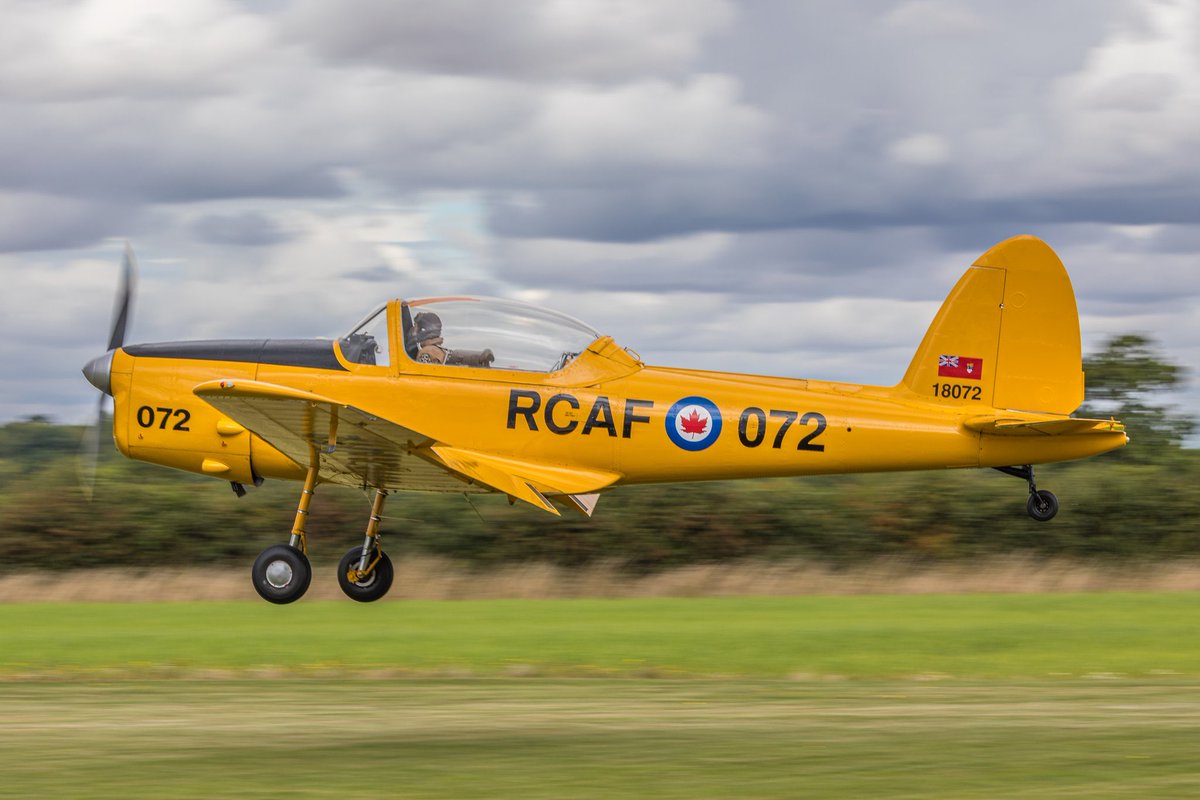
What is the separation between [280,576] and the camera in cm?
1248

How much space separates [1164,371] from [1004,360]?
55.7 feet

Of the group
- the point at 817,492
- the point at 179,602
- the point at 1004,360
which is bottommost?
the point at 179,602

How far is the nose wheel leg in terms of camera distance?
13.1 meters

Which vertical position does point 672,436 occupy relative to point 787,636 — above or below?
above

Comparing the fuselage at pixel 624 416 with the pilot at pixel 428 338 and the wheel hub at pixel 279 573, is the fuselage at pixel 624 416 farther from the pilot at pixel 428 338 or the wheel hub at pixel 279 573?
the wheel hub at pixel 279 573

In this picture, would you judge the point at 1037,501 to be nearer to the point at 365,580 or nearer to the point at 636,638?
the point at 636,638

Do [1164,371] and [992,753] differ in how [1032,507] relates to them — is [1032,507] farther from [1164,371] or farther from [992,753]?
[1164,371]

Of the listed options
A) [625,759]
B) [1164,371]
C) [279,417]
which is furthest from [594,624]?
[1164,371]

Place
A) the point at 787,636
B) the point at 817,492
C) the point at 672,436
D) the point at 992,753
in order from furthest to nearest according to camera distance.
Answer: the point at 817,492 < the point at 787,636 < the point at 672,436 < the point at 992,753

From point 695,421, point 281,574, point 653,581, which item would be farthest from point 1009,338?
point 653,581

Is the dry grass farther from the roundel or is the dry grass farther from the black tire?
the roundel

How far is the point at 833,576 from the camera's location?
22.9 m

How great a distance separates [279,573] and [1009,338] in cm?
647

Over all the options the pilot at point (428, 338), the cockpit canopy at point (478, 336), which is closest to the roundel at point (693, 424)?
the cockpit canopy at point (478, 336)
